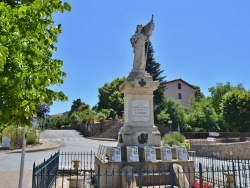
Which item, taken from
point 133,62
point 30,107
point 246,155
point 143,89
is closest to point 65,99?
point 30,107

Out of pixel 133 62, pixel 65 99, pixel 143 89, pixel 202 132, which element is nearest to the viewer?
pixel 65 99

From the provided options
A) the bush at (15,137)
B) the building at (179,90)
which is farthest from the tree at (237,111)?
the bush at (15,137)

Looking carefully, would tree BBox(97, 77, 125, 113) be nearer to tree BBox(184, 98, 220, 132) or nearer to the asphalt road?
tree BBox(184, 98, 220, 132)

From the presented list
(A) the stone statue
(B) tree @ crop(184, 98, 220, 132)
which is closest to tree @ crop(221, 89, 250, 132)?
(B) tree @ crop(184, 98, 220, 132)

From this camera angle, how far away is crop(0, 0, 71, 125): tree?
3.74 metres

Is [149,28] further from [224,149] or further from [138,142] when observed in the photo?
[224,149]

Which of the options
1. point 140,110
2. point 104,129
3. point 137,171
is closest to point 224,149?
point 140,110

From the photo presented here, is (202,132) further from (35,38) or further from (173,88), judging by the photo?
(35,38)

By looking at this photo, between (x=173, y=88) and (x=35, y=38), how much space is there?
2442 inches

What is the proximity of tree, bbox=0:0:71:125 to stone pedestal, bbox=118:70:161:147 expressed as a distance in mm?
4976

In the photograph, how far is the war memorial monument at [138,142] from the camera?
26.6ft

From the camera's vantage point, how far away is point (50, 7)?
4551 millimetres

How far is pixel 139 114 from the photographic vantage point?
9875 millimetres

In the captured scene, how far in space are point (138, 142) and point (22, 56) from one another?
606 centimetres
